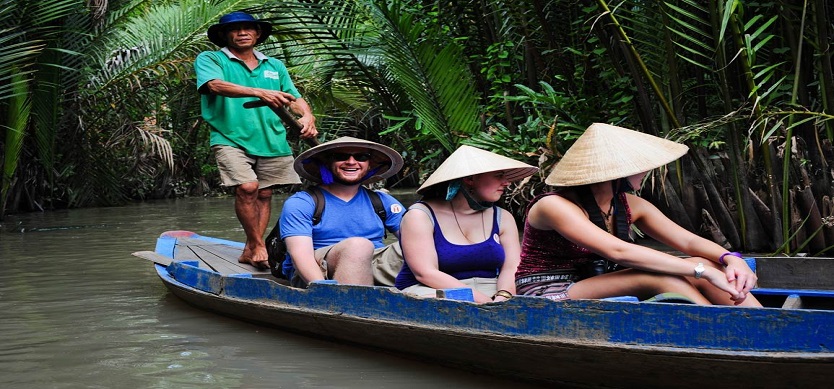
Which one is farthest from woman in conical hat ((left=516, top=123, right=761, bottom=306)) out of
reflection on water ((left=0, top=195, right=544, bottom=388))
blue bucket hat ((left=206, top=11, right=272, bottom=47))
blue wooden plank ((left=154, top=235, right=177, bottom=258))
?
blue wooden plank ((left=154, top=235, right=177, bottom=258))

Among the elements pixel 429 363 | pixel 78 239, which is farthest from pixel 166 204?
pixel 429 363

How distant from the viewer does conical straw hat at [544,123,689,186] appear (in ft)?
12.7

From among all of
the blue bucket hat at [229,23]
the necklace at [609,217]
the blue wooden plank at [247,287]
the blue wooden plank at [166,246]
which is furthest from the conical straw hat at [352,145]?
the blue wooden plank at [166,246]

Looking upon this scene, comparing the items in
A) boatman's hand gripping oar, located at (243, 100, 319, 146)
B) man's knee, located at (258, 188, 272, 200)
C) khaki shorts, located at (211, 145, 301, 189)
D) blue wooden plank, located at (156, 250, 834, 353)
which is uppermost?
boatman's hand gripping oar, located at (243, 100, 319, 146)

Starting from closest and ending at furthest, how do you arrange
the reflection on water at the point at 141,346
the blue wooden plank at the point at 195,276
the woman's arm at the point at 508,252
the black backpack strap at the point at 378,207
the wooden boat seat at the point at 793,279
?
the reflection on water at the point at 141,346 → the wooden boat seat at the point at 793,279 → the woman's arm at the point at 508,252 → the black backpack strap at the point at 378,207 → the blue wooden plank at the point at 195,276

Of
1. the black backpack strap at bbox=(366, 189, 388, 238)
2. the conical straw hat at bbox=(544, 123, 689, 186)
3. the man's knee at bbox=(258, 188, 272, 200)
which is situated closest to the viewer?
the conical straw hat at bbox=(544, 123, 689, 186)

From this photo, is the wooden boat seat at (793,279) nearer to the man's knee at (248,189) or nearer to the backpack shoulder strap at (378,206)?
the backpack shoulder strap at (378,206)

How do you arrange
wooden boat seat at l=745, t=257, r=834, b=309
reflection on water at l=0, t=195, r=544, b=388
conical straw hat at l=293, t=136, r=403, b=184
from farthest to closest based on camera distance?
1. conical straw hat at l=293, t=136, r=403, b=184
2. wooden boat seat at l=745, t=257, r=834, b=309
3. reflection on water at l=0, t=195, r=544, b=388

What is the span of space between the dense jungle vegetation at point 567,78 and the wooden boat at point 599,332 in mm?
1979

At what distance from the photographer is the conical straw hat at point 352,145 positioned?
5039 millimetres

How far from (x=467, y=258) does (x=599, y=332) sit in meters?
1.11

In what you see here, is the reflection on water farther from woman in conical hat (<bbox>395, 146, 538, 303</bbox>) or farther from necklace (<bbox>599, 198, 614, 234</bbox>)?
necklace (<bbox>599, 198, 614, 234</bbox>)

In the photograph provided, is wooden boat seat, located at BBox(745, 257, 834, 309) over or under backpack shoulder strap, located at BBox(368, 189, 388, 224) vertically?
under

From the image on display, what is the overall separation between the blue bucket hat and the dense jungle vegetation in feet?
4.84
